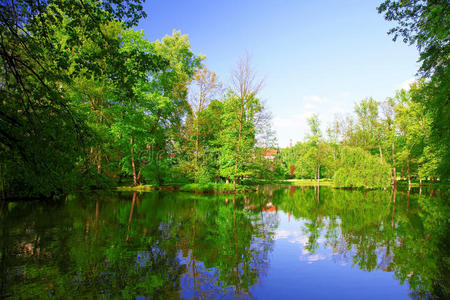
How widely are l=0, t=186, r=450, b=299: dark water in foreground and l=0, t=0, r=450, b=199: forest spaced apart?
1.83 metres

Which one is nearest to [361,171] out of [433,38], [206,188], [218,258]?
[206,188]

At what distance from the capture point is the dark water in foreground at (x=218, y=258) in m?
4.94

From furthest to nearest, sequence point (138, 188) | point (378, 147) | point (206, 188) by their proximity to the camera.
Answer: point (378, 147) < point (138, 188) < point (206, 188)

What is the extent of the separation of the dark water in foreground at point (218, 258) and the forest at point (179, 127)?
5.99 feet

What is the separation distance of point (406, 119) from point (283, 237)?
3448 centimetres

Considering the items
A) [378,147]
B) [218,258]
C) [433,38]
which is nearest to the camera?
[218,258]

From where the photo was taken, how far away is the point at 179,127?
98.8ft

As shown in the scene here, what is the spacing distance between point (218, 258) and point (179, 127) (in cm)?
2473

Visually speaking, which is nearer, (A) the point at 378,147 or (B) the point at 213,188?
(B) the point at 213,188

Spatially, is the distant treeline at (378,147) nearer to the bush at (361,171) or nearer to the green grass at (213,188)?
the bush at (361,171)

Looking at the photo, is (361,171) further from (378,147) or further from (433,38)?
(433,38)

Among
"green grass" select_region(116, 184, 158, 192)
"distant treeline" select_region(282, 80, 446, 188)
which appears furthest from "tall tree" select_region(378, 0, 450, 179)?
"green grass" select_region(116, 184, 158, 192)

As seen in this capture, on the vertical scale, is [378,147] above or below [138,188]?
above

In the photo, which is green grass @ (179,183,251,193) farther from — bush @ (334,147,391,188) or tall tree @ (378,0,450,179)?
tall tree @ (378,0,450,179)
